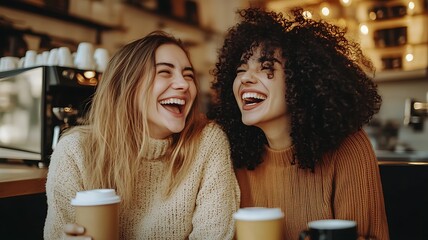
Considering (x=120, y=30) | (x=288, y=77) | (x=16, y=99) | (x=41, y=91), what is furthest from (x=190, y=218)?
(x=120, y=30)

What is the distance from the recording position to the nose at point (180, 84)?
59.4 inches

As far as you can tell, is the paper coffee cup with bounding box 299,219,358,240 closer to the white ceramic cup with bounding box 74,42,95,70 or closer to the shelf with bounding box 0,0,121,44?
the white ceramic cup with bounding box 74,42,95,70

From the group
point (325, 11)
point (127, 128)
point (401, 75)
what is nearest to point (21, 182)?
point (127, 128)

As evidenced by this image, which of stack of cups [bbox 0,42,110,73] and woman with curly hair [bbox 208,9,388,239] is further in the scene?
stack of cups [bbox 0,42,110,73]

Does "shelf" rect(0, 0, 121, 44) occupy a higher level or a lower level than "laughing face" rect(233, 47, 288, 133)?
higher

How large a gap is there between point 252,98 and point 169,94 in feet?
0.90

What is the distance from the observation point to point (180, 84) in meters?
1.51

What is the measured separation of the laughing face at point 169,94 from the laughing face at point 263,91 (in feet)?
0.62

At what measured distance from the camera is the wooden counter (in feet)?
4.88

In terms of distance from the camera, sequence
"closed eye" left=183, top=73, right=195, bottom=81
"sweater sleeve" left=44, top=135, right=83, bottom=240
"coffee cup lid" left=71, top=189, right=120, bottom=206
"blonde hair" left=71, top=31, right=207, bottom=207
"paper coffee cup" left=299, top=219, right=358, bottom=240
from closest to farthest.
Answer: "paper coffee cup" left=299, top=219, right=358, bottom=240 → "coffee cup lid" left=71, top=189, right=120, bottom=206 → "sweater sleeve" left=44, top=135, right=83, bottom=240 → "blonde hair" left=71, top=31, right=207, bottom=207 → "closed eye" left=183, top=73, right=195, bottom=81

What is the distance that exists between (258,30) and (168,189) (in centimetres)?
60

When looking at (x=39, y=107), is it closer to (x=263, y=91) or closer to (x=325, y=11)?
(x=263, y=91)

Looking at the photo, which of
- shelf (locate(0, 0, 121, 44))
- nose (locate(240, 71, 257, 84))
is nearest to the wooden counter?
nose (locate(240, 71, 257, 84))

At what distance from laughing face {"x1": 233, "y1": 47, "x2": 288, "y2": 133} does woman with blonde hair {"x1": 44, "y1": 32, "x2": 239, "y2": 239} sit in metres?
0.16
